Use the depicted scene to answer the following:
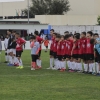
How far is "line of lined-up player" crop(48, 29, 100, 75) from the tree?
73.4 m

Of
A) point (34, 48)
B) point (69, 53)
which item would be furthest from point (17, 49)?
point (69, 53)

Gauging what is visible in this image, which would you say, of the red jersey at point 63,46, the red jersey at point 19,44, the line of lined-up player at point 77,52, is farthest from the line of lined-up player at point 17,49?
the red jersey at point 63,46

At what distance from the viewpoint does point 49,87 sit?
46.1 feet

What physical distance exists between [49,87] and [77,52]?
574 centimetres

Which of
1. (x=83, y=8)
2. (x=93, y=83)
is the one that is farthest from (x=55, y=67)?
(x=83, y=8)

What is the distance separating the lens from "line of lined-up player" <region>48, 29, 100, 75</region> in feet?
59.9

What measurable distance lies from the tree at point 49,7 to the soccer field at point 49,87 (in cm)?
7726

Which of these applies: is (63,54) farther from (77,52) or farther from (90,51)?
(90,51)

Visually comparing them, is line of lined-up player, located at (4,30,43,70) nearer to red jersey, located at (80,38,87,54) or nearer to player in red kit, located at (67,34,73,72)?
player in red kit, located at (67,34,73,72)

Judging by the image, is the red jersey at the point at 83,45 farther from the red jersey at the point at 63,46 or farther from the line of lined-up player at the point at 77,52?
the red jersey at the point at 63,46

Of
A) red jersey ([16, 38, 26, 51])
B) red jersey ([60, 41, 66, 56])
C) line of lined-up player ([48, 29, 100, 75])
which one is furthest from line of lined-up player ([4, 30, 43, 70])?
red jersey ([60, 41, 66, 56])

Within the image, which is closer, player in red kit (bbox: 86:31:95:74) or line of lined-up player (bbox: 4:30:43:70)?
player in red kit (bbox: 86:31:95:74)

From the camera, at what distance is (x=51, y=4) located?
314ft

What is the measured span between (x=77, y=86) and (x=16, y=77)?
12.1 ft
